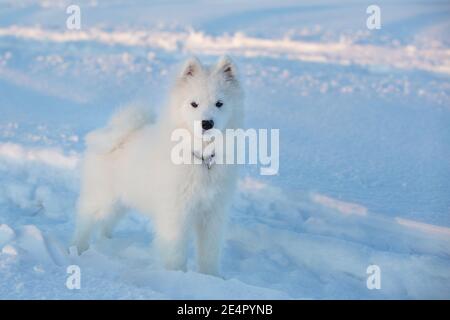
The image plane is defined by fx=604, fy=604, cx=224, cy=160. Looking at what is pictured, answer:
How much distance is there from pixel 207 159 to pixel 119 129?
0.87m

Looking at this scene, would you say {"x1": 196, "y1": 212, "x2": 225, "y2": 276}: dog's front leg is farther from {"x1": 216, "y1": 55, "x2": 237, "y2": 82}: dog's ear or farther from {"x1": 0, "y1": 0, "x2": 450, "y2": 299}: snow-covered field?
{"x1": 216, "y1": 55, "x2": 237, "y2": 82}: dog's ear

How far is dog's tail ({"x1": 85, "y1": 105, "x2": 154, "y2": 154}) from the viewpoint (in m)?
4.40

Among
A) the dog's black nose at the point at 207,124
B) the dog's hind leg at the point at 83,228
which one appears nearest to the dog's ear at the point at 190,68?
the dog's black nose at the point at 207,124

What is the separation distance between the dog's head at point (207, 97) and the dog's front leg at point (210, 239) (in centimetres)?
67

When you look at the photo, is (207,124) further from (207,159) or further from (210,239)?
(210,239)

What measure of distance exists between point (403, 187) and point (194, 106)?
2877 millimetres

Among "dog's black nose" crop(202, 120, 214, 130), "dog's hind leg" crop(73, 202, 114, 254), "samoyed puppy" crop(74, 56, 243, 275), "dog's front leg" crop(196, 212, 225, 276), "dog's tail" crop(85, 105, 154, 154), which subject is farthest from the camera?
"dog's hind leg" crop(73, 202, 114, 254)

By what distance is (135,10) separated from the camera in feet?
50.0

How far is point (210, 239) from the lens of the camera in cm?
416

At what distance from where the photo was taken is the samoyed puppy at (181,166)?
3.80 meters

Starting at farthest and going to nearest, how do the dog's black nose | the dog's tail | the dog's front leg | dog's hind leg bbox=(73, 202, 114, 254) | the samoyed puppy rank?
1. dog's hind leg bbox=(73, 202, 114, 254)
2. the dog's tail
3. the dog's front leg
4. the samoyed puppy
5. the dog's black nose

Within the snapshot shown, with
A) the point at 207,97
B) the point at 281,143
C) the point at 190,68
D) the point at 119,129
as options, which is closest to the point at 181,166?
the point at 207,97

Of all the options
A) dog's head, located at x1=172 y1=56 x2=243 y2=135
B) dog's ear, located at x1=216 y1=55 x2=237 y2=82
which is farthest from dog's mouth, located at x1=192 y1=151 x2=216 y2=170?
dog's ear, located at x1=216 y1=55 x2=237 y2=82
